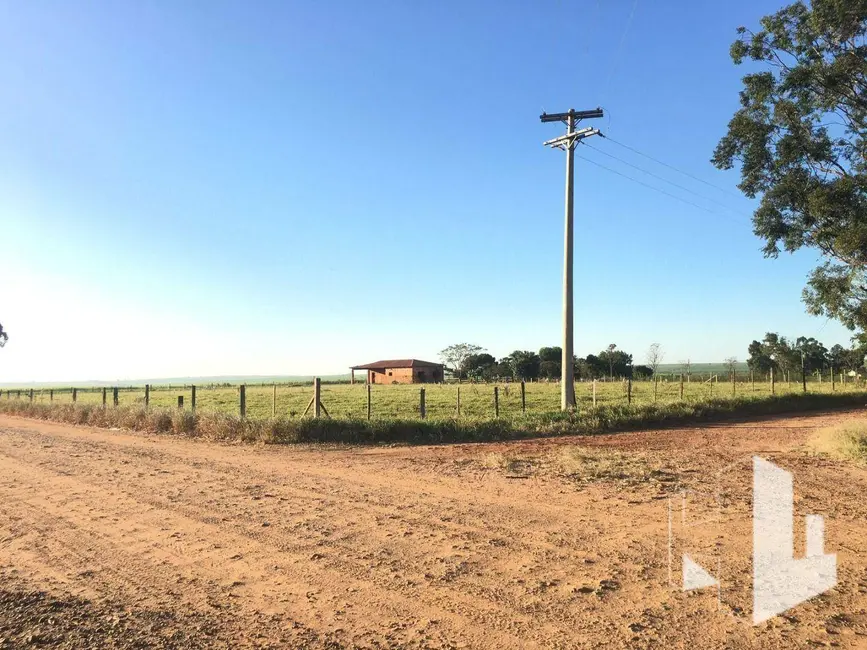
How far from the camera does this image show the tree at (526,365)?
9300 centimetres

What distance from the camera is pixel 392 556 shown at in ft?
17.7

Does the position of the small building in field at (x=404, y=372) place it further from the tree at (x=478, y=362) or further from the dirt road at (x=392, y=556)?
the dirt road at (x=392, y=556)

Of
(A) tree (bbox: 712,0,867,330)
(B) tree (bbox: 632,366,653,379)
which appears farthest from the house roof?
(A) tree (bbox: 712,0,867,330)

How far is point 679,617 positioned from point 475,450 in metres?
8.97

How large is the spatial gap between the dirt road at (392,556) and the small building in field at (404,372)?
65.7 meters

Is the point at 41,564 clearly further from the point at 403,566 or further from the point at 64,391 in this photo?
the point at 64,391

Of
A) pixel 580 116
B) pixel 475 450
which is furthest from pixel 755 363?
pixel 475 450

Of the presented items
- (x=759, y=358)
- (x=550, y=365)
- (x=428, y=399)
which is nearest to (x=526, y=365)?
(x=550, y=365)

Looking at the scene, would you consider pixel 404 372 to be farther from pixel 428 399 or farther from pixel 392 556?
pixel 392 556

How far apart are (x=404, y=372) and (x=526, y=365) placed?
24.6 meters

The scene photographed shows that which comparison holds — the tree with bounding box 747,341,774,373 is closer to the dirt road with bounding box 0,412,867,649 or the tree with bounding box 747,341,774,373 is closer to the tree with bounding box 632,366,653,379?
the tree with bounding box 632,366,653,379

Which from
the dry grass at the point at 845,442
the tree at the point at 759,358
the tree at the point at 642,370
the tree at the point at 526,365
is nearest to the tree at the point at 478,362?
the tree at the point at 526,365

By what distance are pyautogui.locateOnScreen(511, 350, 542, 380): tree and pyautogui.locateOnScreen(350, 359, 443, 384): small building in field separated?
1550 centimetres

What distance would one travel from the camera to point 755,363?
82.7 metres
